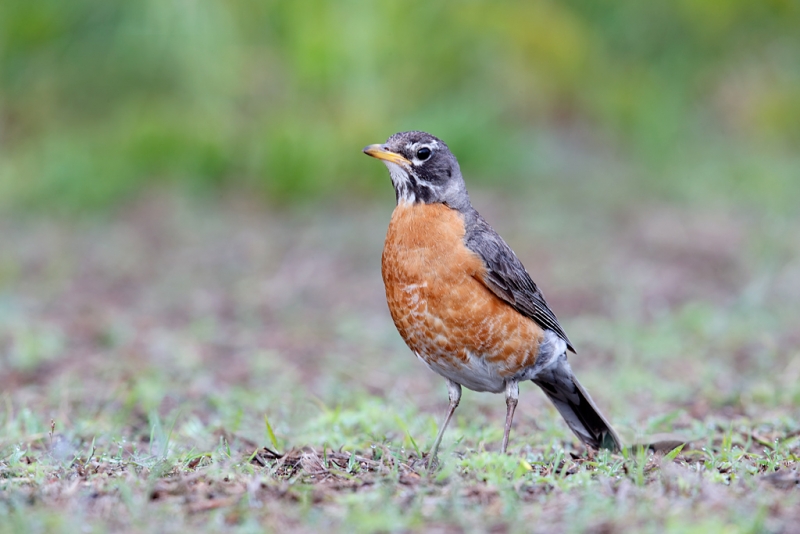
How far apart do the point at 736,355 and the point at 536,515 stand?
466 centimetres

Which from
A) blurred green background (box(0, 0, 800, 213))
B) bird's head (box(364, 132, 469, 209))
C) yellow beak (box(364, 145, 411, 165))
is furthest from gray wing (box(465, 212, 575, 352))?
blurred green background (box(0, 0, 800, 213))

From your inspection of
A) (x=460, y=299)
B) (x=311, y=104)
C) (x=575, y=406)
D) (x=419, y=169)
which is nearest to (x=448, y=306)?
(x=460, y=299)

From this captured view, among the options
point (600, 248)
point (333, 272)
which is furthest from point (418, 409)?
point (600, 248)

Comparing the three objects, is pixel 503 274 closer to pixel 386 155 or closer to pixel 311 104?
pixel 386 155

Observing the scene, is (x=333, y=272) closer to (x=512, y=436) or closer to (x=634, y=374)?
(x=634, y=374)

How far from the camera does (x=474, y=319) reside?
510 centimetres

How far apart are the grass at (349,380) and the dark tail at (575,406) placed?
5.0 inches

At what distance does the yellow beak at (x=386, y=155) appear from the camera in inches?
215

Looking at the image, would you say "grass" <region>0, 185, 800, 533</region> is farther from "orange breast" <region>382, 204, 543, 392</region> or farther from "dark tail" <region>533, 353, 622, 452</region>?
"orange breast" <region>382, 204, 543, 392</region>

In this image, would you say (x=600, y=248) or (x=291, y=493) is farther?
(x=600, y=248)

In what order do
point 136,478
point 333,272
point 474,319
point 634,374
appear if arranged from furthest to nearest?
1. point 333,272
2. point 634,374
3. point 474,319
4. point 136,478

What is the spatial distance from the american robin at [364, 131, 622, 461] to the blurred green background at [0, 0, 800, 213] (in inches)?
274

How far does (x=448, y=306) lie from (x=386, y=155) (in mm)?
949

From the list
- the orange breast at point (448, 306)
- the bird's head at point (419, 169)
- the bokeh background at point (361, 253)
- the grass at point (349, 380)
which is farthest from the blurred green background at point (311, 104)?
the orange breast at point (448, 306)
